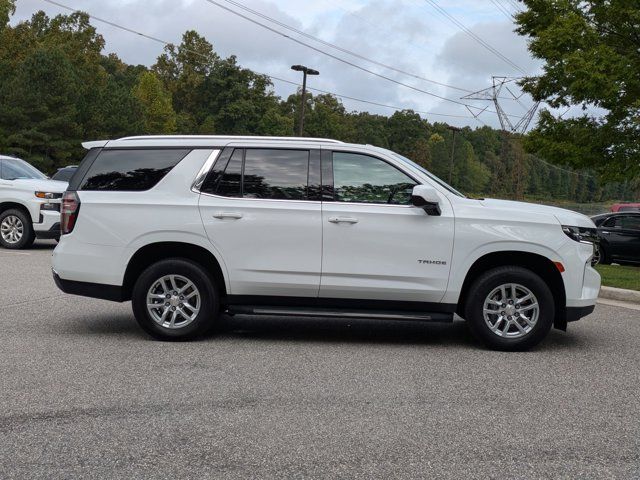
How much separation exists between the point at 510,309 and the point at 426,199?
133 centimetres

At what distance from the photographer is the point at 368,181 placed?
7.09 m

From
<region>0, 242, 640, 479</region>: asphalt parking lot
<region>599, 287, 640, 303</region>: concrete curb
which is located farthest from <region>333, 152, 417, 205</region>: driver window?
<region>599, 287, 640, 303</region>: concrete curb

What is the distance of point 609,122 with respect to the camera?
19109mm

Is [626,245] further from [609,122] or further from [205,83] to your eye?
[205,83]

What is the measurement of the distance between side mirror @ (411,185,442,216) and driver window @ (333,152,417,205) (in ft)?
0.56

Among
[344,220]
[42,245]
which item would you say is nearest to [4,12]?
[42,245]

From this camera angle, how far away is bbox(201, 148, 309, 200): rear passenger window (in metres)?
7.10

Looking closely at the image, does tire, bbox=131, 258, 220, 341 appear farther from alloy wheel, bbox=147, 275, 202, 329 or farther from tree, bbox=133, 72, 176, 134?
tree, bbox=133, 72, 176, 134

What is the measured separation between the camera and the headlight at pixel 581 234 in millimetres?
6953

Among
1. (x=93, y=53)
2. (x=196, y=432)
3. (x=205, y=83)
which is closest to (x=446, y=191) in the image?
(x=196, y=432)

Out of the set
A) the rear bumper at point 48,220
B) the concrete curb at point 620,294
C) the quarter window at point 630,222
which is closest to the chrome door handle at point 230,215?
the concrete curb at point 620,294

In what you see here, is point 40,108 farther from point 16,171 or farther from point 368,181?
point 368,181

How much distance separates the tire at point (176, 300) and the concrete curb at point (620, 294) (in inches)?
265

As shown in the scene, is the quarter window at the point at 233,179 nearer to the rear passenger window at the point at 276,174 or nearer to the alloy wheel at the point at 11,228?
the rear passenger window at the point at 276,174
